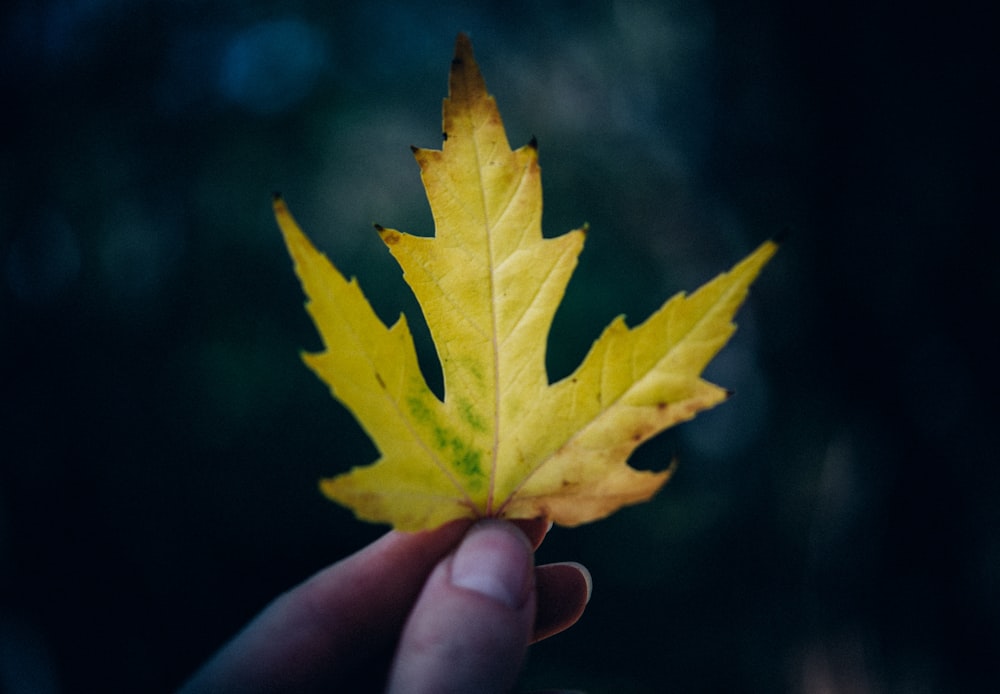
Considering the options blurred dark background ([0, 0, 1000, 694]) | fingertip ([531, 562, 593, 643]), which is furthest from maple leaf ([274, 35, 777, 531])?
blurred dark background ([0, 0, 1000, 694])

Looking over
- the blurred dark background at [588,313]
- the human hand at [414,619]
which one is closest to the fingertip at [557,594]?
the human hand at [414,619]

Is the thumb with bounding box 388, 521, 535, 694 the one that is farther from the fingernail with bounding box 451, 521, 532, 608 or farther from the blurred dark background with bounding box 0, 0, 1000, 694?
the blurred dark background with bounding box 0, 0, 1000, 694

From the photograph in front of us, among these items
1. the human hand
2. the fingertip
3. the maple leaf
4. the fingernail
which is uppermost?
the maple leaf

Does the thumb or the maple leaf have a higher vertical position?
the maple leaf

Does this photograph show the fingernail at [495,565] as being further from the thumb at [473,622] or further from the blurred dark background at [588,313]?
the blurred dark background at [588,313]

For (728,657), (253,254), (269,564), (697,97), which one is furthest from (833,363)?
(253,254)

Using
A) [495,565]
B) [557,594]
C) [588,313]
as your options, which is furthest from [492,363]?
[588,313]
